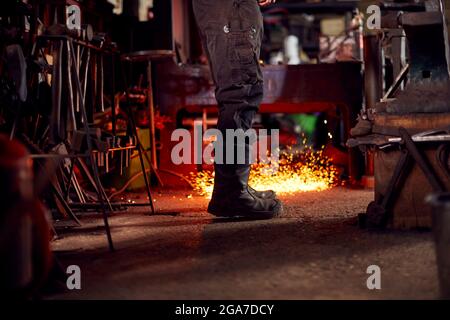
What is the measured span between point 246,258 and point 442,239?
1.20 metres

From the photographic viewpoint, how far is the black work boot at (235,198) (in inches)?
176

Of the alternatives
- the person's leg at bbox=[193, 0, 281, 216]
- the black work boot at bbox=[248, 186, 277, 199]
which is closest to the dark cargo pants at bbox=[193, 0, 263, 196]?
the person's leg at bbox=[193, 0, 281, 216]

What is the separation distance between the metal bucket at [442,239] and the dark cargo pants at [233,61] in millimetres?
2189

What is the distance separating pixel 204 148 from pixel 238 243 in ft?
12.8

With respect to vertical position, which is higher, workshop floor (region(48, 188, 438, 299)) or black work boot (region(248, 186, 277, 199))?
black work boot (region(248, 186, 277, 199))

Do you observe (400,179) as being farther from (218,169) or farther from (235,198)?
(218,169)

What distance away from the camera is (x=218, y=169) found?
4508mm

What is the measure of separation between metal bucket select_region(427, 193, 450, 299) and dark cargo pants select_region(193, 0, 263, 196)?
2189mm

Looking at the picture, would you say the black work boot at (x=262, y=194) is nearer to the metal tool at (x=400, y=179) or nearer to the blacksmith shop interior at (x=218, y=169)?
the blacksmith shop interior at (x=218, y=169)

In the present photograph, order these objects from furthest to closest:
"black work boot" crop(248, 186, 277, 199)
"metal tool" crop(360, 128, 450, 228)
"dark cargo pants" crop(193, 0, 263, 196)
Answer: "black work boot" crop(248, 186, 277, 199) < "dark cargo pants" crop(193, 0, 263, 196) < "metal tool" crop(360, 128, 450, 228)

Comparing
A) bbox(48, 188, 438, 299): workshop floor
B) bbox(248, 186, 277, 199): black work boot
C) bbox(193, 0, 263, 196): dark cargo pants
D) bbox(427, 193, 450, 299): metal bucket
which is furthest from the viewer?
bbox(248, 186, 277, 199): black work boot

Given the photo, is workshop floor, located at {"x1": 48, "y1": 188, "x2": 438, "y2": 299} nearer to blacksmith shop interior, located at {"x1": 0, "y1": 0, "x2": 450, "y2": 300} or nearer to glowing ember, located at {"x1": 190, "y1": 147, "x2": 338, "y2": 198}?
blacksmith shop interior, located at {"x1": 0, "y1": 0, "x2": 450, "y2": 300}

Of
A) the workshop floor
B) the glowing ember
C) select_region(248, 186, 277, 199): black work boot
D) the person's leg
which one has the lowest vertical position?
the workshop floor

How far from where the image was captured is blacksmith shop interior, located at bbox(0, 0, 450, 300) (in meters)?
2.64
